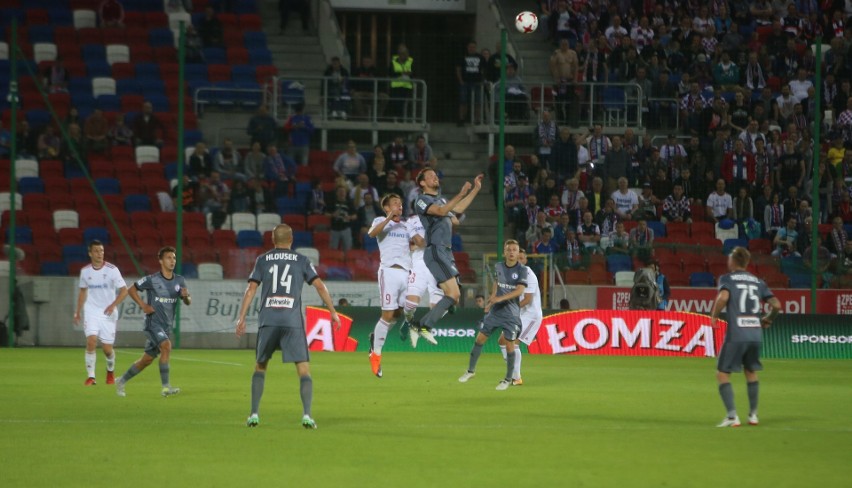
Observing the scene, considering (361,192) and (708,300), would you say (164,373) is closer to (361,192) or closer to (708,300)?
(361,192)

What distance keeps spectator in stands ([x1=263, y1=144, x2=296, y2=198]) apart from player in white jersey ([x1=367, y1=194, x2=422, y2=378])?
10.1 m

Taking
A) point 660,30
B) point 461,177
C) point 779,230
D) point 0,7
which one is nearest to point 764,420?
point 779,230

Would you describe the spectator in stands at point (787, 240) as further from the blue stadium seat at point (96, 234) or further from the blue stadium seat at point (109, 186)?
the blue stadium seat at point (109, 186)

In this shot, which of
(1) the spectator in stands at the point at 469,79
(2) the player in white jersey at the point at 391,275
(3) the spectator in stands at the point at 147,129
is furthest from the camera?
(1) the spectator in stands at the point at 469,79

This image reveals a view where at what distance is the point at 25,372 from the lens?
19.3m

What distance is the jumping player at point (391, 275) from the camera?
1723cm

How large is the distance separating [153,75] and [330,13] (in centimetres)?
541

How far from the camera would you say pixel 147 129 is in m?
29.4

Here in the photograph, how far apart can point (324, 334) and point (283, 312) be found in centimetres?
1485

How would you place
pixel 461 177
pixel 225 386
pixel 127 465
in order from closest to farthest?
1. pixel 127 465
2. pixel 225 386
3. pixel 461 177

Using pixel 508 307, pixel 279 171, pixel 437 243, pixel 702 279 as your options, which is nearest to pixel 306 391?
pixel 437 243

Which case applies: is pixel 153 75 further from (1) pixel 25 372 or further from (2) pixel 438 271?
(2) pixel 438 271

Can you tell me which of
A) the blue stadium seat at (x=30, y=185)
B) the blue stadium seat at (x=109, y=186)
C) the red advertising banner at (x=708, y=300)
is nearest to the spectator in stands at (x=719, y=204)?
the red advertising banner at (x=708, y=300)

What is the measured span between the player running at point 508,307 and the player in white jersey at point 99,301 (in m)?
4.98
